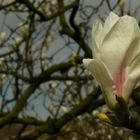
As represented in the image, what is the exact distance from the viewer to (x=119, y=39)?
1.03 meters

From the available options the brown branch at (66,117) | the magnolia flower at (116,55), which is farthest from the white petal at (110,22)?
the brown branch at (66,117)

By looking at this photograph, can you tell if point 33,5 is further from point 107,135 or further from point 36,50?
point 107,135

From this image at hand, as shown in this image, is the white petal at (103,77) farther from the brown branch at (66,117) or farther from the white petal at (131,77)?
the brown branch at (66,117)

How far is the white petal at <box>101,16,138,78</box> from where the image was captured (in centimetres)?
103

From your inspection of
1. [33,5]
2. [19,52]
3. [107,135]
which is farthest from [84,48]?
[107,135]

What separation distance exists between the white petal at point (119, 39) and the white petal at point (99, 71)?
19 millimetres

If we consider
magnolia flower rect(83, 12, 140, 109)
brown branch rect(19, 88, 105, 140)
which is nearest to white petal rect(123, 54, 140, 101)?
magnolia flower rect(83, 12, 140, 109)

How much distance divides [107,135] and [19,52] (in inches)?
74.1

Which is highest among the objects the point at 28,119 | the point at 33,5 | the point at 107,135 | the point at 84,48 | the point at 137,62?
the point at 137,62

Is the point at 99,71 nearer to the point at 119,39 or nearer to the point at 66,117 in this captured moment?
the point at 119,39

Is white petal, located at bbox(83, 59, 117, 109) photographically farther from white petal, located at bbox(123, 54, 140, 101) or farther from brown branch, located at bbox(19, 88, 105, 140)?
brown branch, located at bbox(19, 88, 105, 140)

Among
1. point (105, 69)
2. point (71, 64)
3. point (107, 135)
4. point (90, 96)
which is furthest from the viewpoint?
point (107, 135)

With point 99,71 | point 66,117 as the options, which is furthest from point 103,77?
point 66,117

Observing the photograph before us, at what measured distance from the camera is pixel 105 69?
3.45 ft
